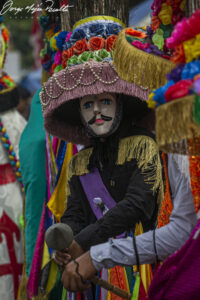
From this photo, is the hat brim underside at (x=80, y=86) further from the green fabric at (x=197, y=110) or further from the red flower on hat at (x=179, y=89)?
the green fabric at (x=197, y=110)

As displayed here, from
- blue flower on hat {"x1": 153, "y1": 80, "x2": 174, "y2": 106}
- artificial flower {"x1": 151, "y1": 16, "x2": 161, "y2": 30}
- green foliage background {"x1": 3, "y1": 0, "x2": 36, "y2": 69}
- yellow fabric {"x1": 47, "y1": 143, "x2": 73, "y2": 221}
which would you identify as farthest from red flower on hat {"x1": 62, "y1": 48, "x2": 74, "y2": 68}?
green foliage background {"x1": 3, "y1": 0, "x2": 36, "y2": 69}

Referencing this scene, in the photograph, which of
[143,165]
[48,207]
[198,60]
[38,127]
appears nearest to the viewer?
[198,60]

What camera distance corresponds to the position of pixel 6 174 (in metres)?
5.39

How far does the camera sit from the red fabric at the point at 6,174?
17.6 feet

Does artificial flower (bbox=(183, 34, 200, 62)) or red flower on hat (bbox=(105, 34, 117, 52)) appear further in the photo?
red flower on hat (bbox=(105, 34, 117, 52))

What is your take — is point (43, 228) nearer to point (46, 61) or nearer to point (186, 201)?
point (46, 61)

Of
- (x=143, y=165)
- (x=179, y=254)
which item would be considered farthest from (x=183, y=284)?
(x=143, y=165)

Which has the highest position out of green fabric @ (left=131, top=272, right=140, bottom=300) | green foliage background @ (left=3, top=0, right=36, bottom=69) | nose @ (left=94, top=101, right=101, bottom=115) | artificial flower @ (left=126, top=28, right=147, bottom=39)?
green foliage background @ (left=3, top=0, right=36, bottom=69)

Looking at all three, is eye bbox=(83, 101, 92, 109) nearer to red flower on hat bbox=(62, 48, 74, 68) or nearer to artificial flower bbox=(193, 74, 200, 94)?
red flower on hat bbox=(62, 48, 74, 68)

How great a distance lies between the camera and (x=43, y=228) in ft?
14.8

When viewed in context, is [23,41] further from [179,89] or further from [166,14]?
[179,89]

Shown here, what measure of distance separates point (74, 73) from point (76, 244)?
1.03 m

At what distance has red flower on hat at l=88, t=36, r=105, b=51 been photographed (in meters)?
3.58

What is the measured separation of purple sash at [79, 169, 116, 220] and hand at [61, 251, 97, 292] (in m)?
0.82
